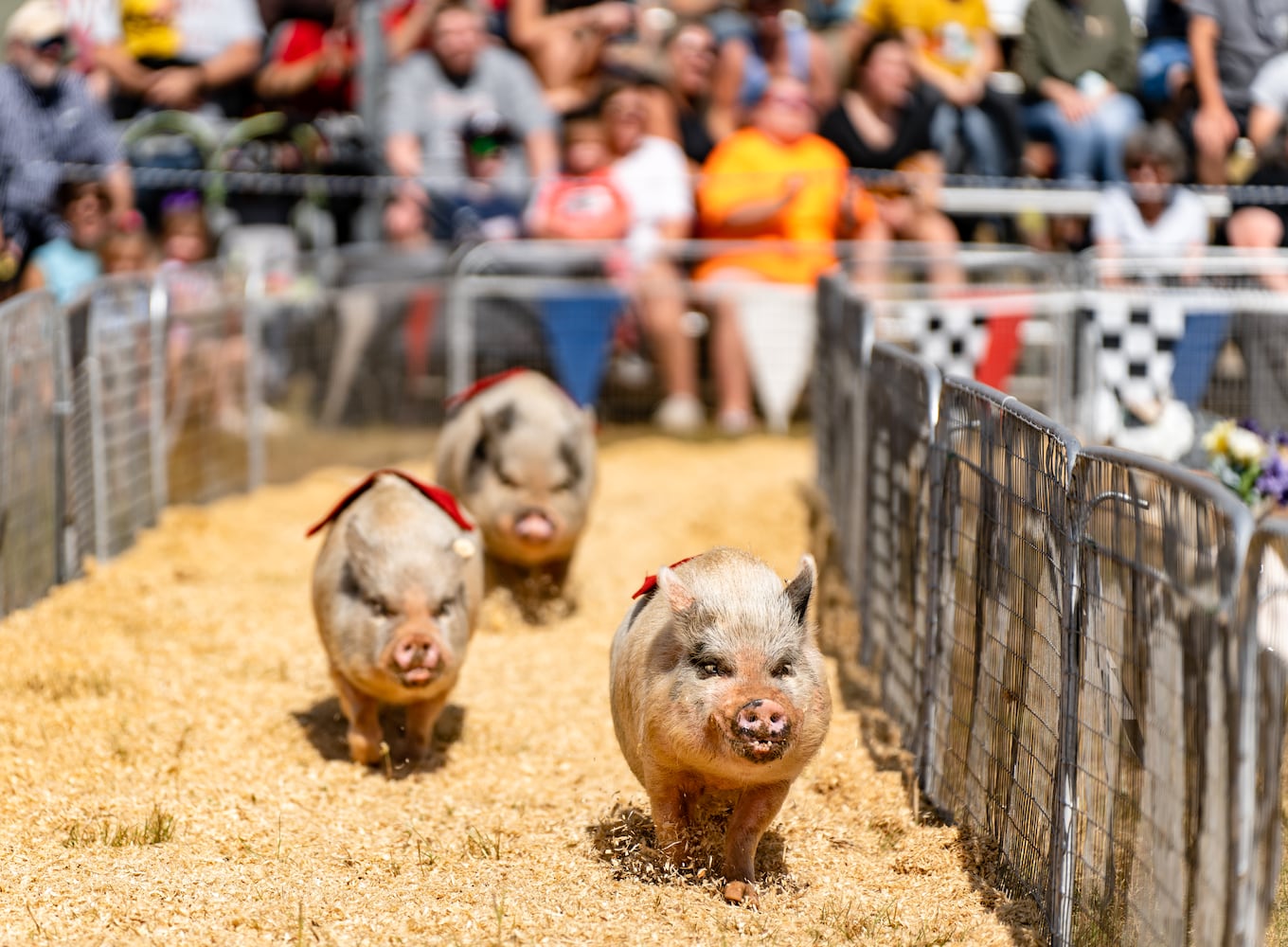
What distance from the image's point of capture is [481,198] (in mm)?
12719

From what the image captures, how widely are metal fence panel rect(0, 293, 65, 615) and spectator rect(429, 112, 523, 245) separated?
5082mm

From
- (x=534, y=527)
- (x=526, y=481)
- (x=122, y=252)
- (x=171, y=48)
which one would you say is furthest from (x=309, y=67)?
(x=534, y=527)

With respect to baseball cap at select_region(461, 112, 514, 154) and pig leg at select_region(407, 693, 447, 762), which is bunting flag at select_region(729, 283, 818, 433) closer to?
baseball cap at select_region(461, 112, 514, 154)

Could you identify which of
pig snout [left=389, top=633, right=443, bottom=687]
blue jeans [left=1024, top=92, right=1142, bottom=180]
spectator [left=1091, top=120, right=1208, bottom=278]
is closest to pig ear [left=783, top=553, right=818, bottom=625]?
pig snout [left=389, top=633, right=443, bottom=687]

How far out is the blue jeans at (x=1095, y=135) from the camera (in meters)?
12.6

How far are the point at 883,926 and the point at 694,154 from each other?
927 centimetres

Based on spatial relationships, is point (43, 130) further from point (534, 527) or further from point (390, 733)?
point (390, 733)

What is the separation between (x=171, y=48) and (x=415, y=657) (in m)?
8.38

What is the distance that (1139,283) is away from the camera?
11.6 metres

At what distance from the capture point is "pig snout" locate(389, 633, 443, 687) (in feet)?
18.4

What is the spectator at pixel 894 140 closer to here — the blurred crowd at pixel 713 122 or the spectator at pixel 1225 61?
the blurred crowd at pixel 713 122

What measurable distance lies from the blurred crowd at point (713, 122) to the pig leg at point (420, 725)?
679 cm

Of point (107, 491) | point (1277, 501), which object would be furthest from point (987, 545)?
point (107, 491)

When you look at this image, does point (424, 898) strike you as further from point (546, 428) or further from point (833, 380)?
point (833, 380)
